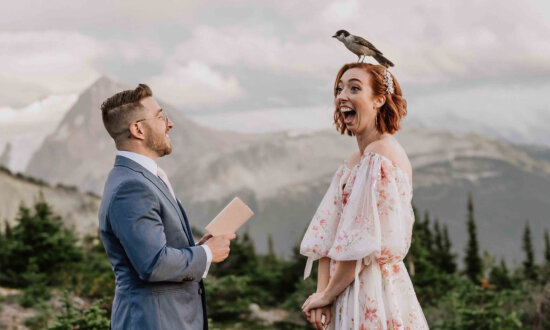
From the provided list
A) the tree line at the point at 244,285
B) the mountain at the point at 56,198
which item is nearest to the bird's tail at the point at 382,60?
the tree line at the point at 244,285

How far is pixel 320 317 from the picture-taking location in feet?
10.0

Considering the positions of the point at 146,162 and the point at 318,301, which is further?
the point at 318,301

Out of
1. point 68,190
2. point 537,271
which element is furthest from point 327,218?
point 68,190

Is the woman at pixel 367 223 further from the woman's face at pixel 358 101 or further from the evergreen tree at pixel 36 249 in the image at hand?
the evergreen tree at pixel 36 249

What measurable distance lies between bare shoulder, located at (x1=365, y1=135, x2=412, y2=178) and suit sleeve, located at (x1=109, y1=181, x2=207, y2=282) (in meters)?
1.09

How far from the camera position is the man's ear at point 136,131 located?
9.12ft

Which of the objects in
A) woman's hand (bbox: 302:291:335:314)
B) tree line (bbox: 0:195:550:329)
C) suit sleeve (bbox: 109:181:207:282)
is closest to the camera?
suit sleeve (bbox: 109:181:207:282)

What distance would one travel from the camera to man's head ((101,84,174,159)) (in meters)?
2.78

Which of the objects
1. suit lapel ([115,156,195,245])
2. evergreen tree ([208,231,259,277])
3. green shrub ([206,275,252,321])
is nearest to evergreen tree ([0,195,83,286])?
green shrub ([206,275,252,321])

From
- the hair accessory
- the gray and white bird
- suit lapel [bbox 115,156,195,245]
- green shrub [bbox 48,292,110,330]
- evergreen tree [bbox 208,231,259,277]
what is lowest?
green shrub [bbox 48,292,110,330]

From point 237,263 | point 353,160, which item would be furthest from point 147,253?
point 237,263

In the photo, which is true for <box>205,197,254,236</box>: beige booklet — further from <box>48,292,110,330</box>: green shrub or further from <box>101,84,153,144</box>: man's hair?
<box>48,292,110,330</box>: green shrub

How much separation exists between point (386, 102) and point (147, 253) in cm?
149

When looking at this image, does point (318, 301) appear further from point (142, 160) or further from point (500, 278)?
point (500, 278)
